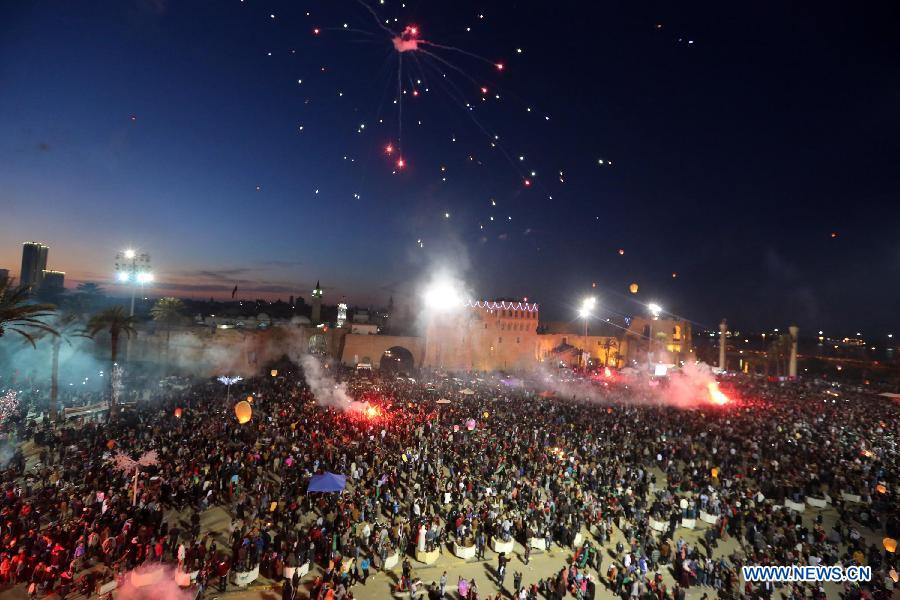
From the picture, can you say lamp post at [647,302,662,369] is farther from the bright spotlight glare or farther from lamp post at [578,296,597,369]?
the bright spotlight glare

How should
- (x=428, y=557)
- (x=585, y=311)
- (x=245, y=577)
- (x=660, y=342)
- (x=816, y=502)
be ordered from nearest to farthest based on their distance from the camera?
(x=245, y=577)
(x=428, y=557)
(x=816, y=502)
(x=585, y=311)
(x=660, y=342)

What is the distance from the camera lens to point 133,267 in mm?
28797

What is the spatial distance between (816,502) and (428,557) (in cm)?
1509

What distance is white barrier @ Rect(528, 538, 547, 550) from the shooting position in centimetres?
1239

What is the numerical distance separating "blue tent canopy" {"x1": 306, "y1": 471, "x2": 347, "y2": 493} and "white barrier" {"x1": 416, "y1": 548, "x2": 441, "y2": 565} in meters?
2.85

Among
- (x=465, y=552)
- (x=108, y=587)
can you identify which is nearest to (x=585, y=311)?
(x=465, y=552)

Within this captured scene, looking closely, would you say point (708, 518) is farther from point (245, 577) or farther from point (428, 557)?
point (245, 577)

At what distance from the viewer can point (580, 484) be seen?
16156mm

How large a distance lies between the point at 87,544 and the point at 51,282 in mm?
83065

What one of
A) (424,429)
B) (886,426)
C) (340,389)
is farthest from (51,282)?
(886,426)

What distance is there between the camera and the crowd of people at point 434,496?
10.2 m

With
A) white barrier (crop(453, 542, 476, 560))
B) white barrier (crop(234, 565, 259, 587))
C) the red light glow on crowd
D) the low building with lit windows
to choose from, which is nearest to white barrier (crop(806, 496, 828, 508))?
white barrier (crop(453, 542, 476, 560))

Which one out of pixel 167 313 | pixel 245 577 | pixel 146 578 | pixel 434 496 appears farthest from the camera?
pixel 167 313

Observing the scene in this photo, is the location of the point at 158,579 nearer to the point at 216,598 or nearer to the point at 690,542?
the point at 216,598
